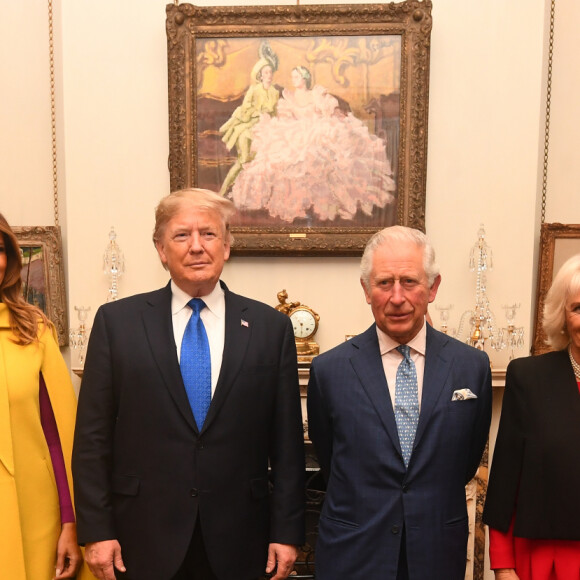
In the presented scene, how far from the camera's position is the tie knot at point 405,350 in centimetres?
207

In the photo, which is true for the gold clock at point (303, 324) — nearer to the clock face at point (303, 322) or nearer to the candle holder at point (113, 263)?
the clock face at point (303, 322)

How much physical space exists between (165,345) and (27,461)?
60 centimetres

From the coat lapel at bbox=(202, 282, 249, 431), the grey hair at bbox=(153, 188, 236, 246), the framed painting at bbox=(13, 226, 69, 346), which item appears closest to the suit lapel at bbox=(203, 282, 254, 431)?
the coat lapel at bbox=(202, 282, 249, 431)

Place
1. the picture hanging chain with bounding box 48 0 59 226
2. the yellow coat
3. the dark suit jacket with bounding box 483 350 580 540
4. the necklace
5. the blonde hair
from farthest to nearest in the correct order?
the picture hanging chain with bounding box 48 0 59 226
the blonde hair
the yellow coat
the necklace
the dark suit jacket with bounding box 483 350 580 540

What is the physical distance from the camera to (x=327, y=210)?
3.84m

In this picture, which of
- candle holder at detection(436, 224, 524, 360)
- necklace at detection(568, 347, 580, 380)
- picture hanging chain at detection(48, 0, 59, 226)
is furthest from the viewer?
picture hanging chain at detection(48, 0, 59, 226)

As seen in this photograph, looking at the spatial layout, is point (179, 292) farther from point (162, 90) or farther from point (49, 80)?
point (49, 80)

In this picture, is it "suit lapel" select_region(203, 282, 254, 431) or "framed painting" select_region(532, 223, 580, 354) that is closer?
"suit lapel" select_region(203, 282, 254, 431)

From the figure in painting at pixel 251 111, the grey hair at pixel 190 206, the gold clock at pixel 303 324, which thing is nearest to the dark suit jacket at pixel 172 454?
the grey hair at pixel 190 206

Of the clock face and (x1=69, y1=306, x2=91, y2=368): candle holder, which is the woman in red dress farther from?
(x1=69, y1=306, x2=91, y2=368): candle holder

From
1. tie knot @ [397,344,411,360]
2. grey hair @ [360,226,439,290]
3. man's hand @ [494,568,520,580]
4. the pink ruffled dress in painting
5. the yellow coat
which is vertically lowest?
man's hand @ [494,568,520,580]

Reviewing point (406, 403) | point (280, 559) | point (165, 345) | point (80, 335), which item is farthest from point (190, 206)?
point (80, 335)

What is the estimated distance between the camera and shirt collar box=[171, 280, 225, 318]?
7.22 ft

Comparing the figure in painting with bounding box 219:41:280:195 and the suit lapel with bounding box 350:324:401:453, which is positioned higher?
the figure in painting with bounding box 219:41:280:195
